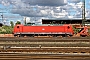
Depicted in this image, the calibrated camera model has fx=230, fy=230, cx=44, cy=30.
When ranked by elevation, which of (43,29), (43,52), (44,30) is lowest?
(43,52)

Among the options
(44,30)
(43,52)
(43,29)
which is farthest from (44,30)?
(43,52)

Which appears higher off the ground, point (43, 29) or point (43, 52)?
point (43, 29)

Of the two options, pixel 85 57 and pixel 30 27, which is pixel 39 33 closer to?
pixel 30 27

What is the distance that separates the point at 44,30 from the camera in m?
39.8

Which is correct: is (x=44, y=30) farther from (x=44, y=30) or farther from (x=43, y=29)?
(x=43, y=29)

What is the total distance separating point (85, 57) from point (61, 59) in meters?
1.50

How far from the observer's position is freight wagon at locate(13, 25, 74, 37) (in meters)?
39.1

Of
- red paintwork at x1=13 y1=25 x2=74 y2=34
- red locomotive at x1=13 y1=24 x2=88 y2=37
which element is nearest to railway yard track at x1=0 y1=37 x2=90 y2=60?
red locomotive at x1=13 y1=24 x2=88 y2=37

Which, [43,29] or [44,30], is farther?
[43,29]

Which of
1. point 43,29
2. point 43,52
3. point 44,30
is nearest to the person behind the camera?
point 43,52

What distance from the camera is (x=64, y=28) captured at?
39.4 metres

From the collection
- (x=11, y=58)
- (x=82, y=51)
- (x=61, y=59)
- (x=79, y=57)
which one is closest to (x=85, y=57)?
(x=79, y=57)

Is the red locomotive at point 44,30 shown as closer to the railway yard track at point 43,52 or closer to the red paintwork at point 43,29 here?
the red paintwork at point 43,29

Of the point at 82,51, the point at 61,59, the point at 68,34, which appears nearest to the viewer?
the point at 61,59
